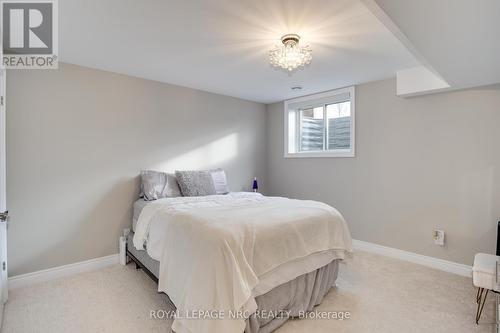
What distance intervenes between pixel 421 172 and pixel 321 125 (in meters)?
1.61

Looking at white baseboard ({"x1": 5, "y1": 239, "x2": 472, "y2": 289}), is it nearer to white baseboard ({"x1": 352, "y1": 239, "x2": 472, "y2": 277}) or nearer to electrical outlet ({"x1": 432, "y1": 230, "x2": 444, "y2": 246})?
white baseboard ({"x1": 352, "y1": 239, "x2": 472, "y2": 277})

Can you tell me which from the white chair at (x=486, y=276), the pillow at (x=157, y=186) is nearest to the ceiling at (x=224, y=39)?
the pillow at (x=157, y=186)

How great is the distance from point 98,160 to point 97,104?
2.14 feet

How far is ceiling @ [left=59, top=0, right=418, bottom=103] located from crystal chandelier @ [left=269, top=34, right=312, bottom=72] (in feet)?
0.23

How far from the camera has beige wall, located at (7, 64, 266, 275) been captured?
2.49 meters

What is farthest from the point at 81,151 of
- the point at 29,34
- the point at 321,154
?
the point at 321,154

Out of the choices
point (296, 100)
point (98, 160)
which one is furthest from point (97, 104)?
point (296, 100)

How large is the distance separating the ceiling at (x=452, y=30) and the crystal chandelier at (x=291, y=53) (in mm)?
746

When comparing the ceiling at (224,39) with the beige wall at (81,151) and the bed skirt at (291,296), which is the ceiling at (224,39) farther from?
the bed skirt at (291,296)

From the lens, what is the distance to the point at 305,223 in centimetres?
210

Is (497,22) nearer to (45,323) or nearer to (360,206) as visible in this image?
(360,206)

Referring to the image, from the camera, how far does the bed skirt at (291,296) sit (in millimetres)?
1762

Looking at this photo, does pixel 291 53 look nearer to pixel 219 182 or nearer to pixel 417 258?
pixel 219 182

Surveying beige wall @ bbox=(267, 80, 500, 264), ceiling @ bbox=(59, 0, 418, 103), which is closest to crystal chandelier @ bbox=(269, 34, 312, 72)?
ceiling @ bbox=(59, 0, 418, 103)
